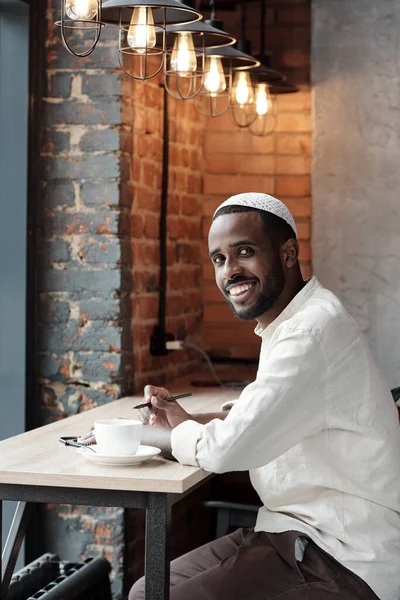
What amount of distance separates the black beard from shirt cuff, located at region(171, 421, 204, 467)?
13.1 inches

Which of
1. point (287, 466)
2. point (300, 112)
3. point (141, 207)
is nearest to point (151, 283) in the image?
point (141, 207)

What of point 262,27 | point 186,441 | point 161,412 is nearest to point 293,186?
point 262,27

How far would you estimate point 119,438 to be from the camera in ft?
7.10

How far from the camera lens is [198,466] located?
218 cm

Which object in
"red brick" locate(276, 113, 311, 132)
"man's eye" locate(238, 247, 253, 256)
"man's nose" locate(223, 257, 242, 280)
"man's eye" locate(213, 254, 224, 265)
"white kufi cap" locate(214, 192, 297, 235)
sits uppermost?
"red brick" locate(276, 113, 311, 132)

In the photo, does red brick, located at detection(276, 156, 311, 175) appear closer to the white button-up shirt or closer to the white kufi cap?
the white kufi cap

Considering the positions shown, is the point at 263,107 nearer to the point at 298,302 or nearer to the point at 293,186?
the point at 293,186

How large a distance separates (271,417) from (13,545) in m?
1.01

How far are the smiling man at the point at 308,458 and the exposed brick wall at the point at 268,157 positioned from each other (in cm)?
185

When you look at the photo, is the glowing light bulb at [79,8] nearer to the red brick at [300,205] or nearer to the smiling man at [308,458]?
the smiling man at [308,458]

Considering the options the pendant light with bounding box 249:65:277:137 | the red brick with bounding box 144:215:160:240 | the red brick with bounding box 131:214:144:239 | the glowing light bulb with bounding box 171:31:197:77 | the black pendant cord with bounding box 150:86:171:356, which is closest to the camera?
the glowing light bulb with bounding box 171:31:197:77

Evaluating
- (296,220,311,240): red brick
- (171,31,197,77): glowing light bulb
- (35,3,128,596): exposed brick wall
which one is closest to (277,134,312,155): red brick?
(296,220,311,240): red brick

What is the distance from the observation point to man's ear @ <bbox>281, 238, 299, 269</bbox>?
2395 millimetres

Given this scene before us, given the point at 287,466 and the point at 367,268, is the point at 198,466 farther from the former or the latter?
the point at 367,268
